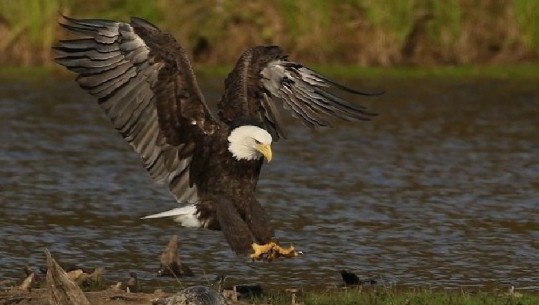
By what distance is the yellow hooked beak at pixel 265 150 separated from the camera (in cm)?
824

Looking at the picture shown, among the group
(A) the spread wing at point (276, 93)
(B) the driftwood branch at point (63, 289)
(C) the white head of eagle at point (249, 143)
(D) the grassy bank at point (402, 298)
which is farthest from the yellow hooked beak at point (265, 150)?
(B) the driftwood branch at point (63, 289)

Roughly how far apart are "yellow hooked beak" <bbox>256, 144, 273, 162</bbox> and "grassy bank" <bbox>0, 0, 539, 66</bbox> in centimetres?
930

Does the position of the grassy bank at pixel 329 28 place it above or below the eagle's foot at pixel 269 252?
above

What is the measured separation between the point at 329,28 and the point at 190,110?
9145mm

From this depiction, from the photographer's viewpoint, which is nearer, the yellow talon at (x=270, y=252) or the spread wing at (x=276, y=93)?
the yellow talon at (x=270, y=252)

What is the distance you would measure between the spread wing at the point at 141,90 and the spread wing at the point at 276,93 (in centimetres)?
30

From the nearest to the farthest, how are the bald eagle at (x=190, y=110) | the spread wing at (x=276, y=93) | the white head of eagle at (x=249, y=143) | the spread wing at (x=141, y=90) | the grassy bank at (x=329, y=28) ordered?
the white head of eagle at (x=249, y=143), the bald eagle at (x=190, y=110), the spread wing at (x=141, y=90), the spread wing at (x=276, y=93), the grassy bank at (x=329, y=28)

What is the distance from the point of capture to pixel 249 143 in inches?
330

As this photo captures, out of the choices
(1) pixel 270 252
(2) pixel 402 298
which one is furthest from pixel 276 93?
(2) pixel 402 298

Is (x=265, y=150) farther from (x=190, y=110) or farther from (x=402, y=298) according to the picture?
(x=402, y=298)

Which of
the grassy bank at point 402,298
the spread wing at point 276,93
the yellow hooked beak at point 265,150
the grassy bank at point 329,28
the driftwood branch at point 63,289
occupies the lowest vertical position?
the driftwood branch at point 63,289

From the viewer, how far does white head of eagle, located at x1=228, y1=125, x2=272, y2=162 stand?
27.2 feet

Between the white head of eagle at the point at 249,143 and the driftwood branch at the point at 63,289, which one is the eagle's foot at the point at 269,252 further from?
the driftwood branch at the point at 63,289

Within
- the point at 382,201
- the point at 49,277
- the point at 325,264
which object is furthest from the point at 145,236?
the point at 49,277
